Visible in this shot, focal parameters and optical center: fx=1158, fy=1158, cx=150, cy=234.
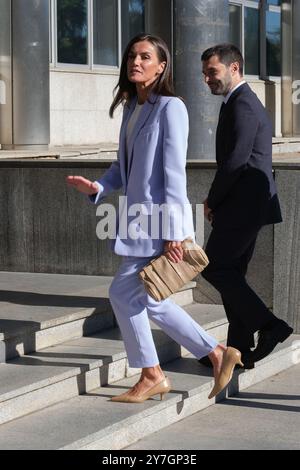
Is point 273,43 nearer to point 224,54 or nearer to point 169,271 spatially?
point 224,54

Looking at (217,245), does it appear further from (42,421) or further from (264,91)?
(264,91)

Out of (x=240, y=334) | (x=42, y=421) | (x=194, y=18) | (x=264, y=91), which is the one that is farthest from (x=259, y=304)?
(x=264, y=91)

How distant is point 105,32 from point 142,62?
49.5 feet

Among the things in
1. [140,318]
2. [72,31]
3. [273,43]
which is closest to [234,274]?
[140,318]

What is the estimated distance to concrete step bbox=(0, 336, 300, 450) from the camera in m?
5.64

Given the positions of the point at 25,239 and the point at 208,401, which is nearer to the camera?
the point at 208,401

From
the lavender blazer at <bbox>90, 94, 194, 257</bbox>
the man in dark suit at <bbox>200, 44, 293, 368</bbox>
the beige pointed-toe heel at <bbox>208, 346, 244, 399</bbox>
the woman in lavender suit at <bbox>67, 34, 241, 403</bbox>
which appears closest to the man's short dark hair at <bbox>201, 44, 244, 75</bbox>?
the man in dark suit at <bbox>200, 44, 293, 368</bbox>

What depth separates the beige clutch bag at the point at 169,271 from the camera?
605cm

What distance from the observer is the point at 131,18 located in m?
21.4

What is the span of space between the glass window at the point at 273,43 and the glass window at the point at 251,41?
1.43 ft

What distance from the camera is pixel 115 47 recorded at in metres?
21.2

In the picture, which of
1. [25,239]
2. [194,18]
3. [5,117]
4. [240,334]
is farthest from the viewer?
[5,117]

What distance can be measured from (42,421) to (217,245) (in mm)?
1643

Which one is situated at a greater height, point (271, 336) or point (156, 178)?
point (156, 178)
